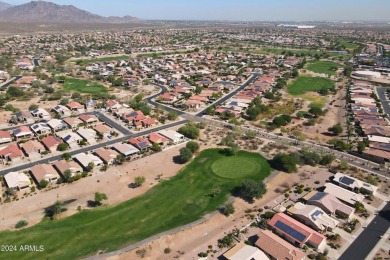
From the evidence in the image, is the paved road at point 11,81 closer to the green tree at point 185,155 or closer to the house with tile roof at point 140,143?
the house with tile roof at point 140,143

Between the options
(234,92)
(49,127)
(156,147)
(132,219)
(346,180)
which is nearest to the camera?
(132,219)

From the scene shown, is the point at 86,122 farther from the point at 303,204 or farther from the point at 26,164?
the point at 303,204

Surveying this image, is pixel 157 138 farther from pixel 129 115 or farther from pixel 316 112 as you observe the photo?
pixel 316 112

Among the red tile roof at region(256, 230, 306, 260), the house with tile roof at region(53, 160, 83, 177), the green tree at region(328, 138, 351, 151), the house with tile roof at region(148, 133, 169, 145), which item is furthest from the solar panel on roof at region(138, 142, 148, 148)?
the green tree at region(328, 138, 351, 151)

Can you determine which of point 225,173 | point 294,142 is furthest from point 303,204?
point 294,142

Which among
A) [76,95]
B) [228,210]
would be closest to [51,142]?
[76,95]
